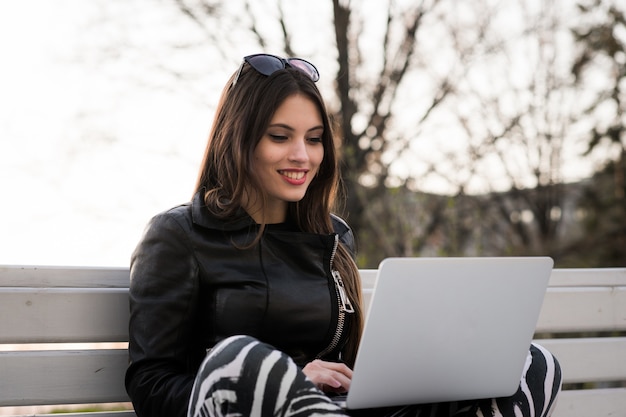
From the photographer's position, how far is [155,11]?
614 cm

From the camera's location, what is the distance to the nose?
2125mm

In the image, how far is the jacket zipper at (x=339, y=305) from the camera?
2129mm

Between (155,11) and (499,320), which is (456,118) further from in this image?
(499,320)

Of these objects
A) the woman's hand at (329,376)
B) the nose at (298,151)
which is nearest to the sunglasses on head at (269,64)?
the nose at (298,151)

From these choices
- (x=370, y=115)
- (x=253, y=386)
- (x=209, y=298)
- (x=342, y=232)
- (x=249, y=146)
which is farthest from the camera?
(x=370, y=115)

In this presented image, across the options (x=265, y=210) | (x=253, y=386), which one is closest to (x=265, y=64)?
(x=265, y=210)

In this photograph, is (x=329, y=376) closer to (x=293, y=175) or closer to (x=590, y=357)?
(x=293, y=175)

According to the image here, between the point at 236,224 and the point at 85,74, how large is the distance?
14.2 ft

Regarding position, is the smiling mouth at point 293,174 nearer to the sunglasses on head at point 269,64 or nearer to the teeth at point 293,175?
the teeth at point 293,175

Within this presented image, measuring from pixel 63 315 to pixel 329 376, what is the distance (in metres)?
0.72

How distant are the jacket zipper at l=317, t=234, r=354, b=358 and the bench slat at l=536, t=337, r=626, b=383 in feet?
2.82

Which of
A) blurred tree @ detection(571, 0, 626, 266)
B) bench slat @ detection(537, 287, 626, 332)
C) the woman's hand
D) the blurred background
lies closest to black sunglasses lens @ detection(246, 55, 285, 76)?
the woman's hand

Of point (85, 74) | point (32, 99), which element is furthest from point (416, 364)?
point (85, 74)

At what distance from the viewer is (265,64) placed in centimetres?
217
